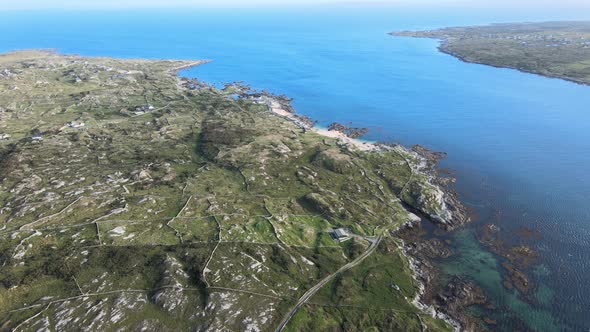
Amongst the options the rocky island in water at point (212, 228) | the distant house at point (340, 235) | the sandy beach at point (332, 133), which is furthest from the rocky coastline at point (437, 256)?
the sandy beach at point (332, 133)

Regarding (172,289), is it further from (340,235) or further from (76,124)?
(76,124)

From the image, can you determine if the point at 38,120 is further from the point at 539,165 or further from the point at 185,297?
the point at 539,165

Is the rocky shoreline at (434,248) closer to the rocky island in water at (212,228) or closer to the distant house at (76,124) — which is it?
the rocky island in water at (212,228)

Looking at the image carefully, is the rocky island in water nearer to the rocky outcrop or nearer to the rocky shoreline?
the rocky outcrop

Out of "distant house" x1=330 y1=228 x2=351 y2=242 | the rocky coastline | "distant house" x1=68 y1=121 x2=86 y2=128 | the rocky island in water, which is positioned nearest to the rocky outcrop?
the rocky island in water

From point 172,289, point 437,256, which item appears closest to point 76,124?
point 172,289

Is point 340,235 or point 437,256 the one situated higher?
point 340,235
